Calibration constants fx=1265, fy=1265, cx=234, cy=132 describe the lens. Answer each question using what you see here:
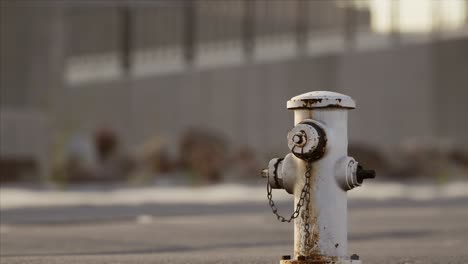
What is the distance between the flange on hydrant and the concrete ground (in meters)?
2.09

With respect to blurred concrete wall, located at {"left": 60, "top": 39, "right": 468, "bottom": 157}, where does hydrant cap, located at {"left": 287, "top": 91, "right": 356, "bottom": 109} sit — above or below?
below

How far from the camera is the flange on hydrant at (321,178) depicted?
7.77 m

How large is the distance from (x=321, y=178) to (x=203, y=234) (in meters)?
6.66

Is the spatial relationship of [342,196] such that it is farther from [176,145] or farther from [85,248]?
[176,145]

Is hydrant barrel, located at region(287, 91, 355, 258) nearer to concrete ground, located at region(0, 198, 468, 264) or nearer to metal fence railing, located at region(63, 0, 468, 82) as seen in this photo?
concrete ground, located at region(0, 198, 468, 264)

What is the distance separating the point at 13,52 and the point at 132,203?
8.74 metres

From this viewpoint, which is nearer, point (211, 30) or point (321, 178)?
point (321, 178)

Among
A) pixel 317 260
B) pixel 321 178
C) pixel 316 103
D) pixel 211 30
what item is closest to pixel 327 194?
pixel 321 178

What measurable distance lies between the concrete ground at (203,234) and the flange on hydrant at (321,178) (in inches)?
82.2

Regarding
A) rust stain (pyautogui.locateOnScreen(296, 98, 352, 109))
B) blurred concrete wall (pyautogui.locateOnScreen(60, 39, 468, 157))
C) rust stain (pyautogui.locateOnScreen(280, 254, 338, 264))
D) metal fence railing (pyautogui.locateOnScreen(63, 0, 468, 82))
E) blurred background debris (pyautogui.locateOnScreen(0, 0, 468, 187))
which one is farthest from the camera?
metal fence railing (pyautogui.locateOnScreen(63, 0, 468, 82))

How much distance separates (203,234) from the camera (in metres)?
14.4

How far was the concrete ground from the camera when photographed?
418 inches

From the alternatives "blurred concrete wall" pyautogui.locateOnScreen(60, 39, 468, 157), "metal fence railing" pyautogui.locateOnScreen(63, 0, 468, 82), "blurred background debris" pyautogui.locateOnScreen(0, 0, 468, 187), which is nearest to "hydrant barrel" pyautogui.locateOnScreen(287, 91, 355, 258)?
"blurred background debris" pyautogui.locateOnScreen(0, 0, 468, 187)

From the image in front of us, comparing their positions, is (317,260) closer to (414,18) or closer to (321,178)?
(321,178)
